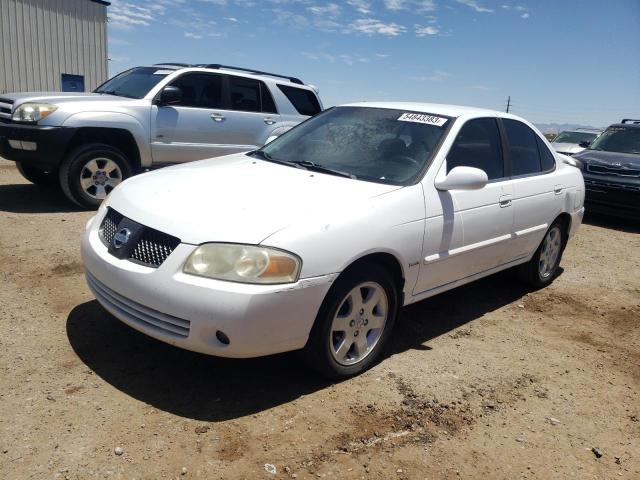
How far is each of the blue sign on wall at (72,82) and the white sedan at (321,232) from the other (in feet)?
52.6

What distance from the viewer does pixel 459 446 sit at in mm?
2887

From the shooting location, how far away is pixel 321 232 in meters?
2.99

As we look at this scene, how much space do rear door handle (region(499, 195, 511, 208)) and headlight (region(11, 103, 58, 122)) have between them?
5.05 metres

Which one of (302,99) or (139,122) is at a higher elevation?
(302,99)

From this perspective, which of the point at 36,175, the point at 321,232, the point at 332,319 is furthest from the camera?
the point at 36,175

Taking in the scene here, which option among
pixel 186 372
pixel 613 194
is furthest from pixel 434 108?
pixel 613 194

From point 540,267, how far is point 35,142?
5575 mm

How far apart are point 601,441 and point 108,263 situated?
9.45ft

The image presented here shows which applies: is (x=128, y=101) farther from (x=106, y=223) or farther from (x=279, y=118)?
(x=106, y=223)

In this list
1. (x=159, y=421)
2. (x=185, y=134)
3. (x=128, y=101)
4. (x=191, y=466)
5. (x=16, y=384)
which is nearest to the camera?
(x=191, y=466)

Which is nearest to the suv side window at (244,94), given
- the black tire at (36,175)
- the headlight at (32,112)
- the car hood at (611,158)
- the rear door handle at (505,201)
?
the headlight at (32,112)

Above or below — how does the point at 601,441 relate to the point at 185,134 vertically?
below

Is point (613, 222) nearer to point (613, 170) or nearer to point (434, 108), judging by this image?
point (613, 170)

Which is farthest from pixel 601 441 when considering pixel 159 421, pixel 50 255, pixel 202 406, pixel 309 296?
pixel 50 255
